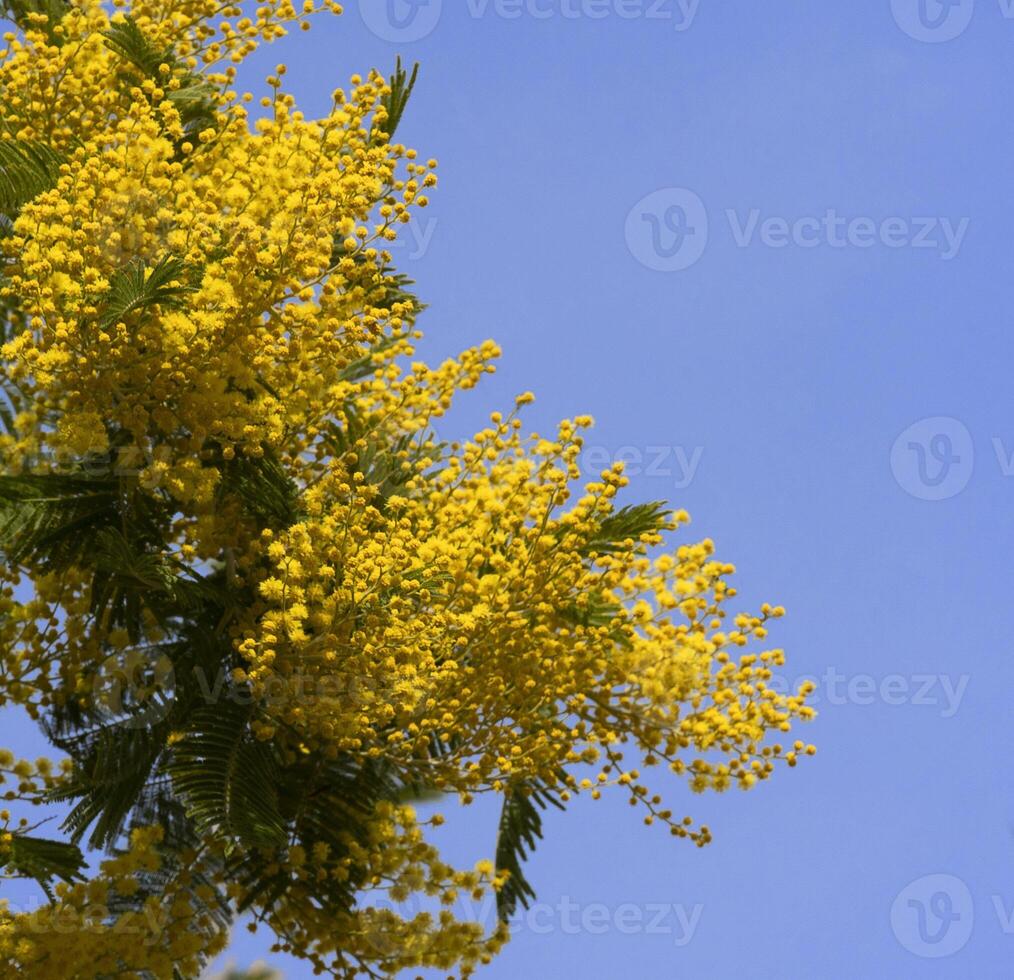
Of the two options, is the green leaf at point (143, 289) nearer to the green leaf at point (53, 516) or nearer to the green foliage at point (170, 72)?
the green leaf at point (53, 516)

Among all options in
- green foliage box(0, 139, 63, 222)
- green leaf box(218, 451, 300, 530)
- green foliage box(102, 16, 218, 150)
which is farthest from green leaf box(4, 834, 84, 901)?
green foliage box(102, 16, 218, 150)

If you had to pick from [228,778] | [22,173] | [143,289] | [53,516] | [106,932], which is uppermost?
[22,173]

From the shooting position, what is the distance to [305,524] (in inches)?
294

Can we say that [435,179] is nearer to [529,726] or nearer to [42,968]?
[529,726]

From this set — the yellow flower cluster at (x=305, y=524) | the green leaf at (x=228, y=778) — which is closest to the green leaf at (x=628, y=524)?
the yellow flower cluster at (x=305, y=524)

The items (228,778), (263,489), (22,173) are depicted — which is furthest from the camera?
(22,173)

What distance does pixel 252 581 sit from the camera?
7980mm

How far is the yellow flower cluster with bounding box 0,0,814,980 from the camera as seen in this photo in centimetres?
722

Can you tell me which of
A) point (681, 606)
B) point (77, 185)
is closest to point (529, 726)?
point (681, 606)

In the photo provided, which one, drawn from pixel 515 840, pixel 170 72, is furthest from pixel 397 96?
pixel 515 840

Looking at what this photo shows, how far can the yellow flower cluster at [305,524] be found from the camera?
7.22m

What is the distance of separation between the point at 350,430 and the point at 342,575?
1.53 m

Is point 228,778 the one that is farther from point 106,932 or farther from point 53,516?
point 53,516

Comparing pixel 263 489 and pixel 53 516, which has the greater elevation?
pixel 263 489
